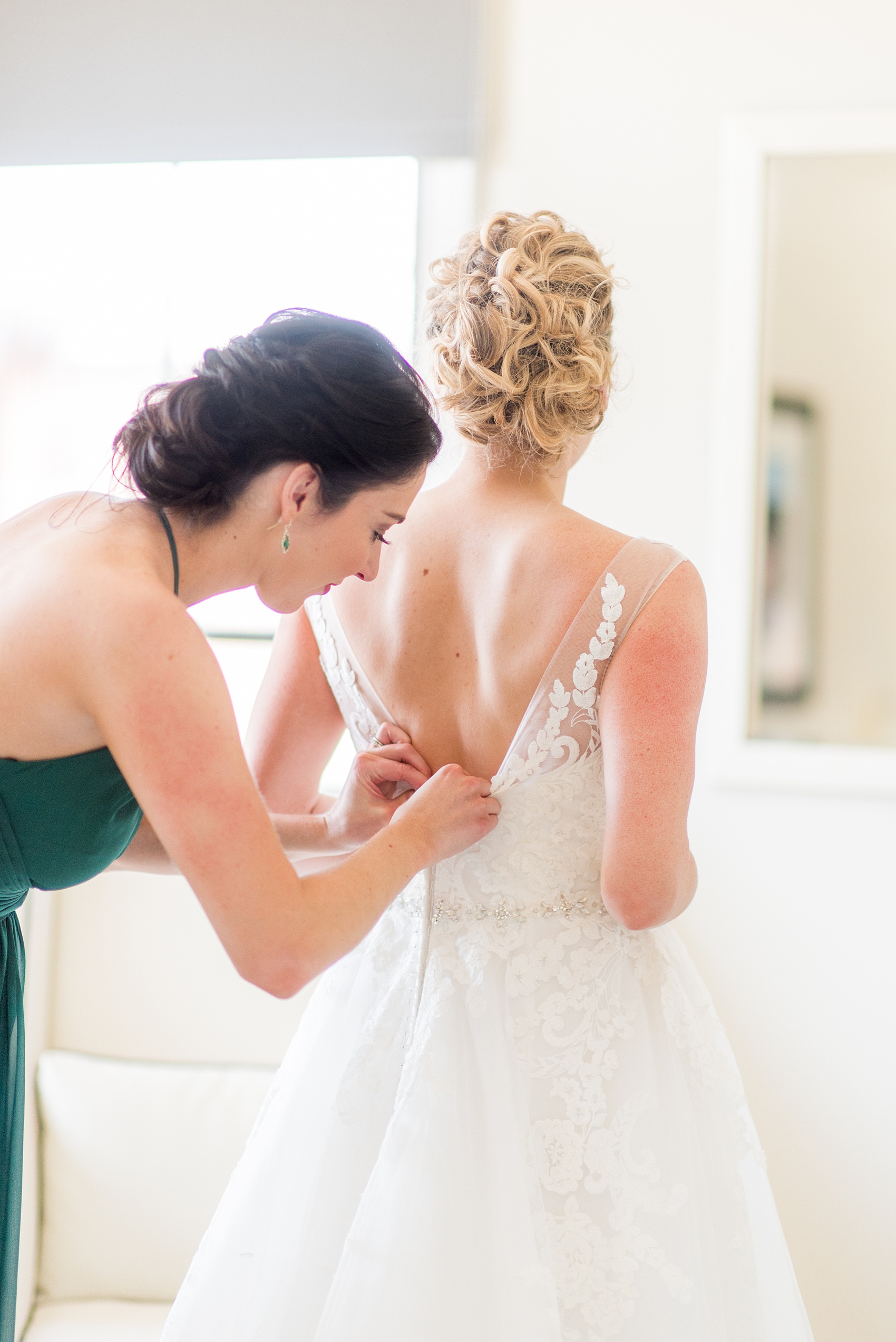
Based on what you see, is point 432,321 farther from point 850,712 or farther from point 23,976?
point 850,712

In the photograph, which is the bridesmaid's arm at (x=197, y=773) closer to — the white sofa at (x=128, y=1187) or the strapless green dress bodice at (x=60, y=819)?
the strapless green dress bodice at (x=60, y=819)

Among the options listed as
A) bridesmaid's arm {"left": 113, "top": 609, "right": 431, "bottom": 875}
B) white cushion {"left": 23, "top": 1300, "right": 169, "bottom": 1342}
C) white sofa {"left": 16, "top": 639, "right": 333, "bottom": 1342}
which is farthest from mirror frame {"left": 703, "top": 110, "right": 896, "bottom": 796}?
white cushion {"left": 23, "top": 1300, "right": 169, "bottom": 1342}

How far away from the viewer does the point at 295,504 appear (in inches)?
37.5

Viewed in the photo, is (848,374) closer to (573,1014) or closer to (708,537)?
(708,537)

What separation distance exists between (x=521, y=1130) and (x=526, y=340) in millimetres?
766

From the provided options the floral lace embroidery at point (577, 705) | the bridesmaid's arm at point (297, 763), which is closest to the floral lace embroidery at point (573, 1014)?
the floral lace embroidery at point (577, 705)

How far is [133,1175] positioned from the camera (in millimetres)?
1736

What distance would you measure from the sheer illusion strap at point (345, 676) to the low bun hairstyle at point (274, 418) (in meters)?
0.24

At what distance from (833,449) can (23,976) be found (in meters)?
1.49

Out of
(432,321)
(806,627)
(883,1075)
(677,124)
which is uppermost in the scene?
(677,124)

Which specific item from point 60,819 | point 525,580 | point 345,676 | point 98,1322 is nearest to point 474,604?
point 525,580

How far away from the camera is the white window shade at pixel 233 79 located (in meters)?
1.86

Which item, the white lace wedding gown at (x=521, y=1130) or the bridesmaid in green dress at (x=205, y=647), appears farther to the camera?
the white lace wedding gown at (x=521, y=1130)

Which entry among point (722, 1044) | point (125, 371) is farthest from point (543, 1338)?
point (125, 371)
